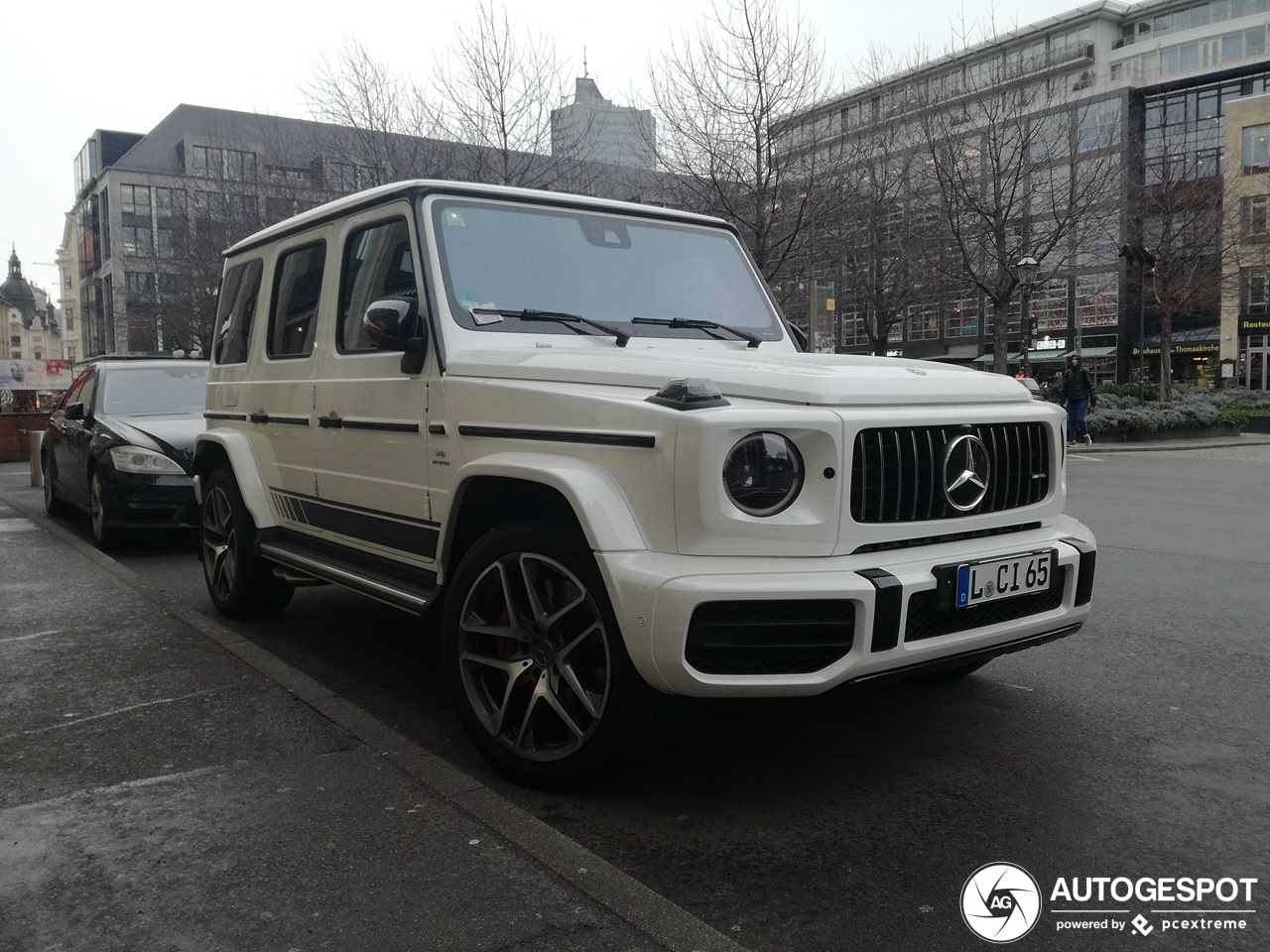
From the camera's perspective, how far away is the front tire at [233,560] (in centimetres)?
570

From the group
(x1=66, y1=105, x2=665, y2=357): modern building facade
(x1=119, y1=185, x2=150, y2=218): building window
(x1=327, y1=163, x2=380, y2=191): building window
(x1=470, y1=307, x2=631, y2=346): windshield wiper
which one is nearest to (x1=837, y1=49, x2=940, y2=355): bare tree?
(x1=66, y1=105, x2=665, y2=357): modern building facade

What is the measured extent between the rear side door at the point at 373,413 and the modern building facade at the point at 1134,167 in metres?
23.2

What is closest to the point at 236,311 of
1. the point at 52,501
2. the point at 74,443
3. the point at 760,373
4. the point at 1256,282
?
the point at 760,373

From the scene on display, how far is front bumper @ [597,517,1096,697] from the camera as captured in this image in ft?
9.63

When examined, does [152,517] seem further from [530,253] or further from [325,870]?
[325,870]

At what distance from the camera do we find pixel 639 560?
305 cm

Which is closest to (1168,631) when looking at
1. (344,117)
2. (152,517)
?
(152,517)

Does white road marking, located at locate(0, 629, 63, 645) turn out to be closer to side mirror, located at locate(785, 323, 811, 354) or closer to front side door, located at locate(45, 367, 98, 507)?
front side door, located at locate(45, 367, 98, 507)

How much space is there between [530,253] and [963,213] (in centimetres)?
2377

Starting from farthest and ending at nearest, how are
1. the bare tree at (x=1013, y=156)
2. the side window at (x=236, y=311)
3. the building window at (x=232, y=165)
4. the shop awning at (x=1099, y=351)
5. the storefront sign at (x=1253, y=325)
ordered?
the shop awning at (x=1099, y=351)
the storefront sign at (x=1253, y=325)
the building window at (x=232, y=165)
the bare tree at (x=1013, y=156)
the side window at (x=236, y=311)

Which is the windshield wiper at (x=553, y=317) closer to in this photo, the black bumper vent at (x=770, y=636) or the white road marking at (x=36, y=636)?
the black bumper vent at (x=770, y=636)

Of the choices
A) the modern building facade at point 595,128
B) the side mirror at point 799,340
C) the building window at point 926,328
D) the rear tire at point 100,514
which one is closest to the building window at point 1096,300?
the building window at point 926,328

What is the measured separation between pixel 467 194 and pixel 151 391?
21.1 feet

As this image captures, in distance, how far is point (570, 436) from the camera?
3.37 m
